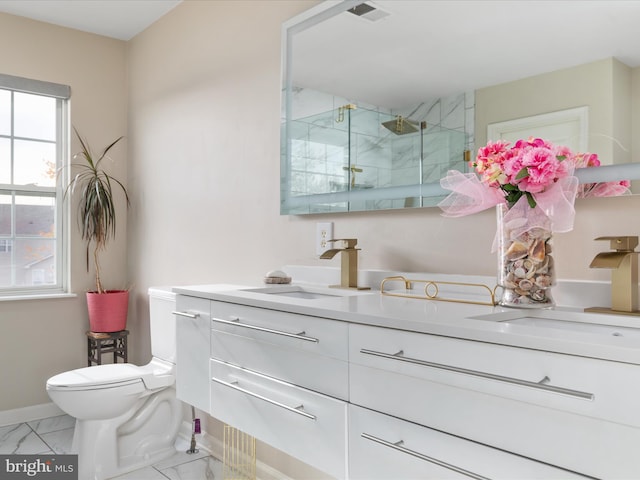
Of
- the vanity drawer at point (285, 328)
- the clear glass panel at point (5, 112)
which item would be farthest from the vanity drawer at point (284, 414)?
the clear glass panel at point (5, 112)

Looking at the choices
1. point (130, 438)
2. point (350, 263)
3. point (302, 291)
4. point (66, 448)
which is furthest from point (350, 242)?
point (66, 448)

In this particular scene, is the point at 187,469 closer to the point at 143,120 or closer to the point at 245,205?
the point at 245,205

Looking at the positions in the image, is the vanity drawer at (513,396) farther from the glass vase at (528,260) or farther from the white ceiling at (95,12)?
the white ceiling at (95,12)

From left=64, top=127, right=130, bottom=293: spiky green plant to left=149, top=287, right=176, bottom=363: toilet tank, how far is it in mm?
806

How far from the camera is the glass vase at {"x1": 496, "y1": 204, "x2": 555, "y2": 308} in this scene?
139 cm

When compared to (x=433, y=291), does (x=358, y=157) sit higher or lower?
higher

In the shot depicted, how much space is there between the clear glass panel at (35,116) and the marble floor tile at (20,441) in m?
1.80

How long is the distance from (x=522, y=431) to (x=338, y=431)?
0.54 m

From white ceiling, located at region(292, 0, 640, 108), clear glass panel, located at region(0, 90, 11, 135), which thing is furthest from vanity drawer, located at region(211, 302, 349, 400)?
clear glass panel, located at region(0, 90, 11, 135)

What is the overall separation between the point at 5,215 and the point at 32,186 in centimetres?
Result: 24

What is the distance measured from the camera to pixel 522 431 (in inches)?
41.2

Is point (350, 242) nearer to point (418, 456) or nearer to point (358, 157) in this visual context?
point (358, 157)

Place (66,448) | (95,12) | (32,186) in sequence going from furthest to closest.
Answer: (32,186) < (95,12) < (66,448)

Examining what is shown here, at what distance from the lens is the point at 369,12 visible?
2027 mm
